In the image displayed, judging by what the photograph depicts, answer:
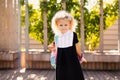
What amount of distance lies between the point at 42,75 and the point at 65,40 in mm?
2527

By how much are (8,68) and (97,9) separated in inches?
95.6

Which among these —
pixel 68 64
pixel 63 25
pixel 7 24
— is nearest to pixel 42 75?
pixel 7 24

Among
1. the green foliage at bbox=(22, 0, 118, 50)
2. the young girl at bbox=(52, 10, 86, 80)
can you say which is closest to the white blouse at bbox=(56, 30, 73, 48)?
the young girl at bbox=(52, 10, 86, 80)

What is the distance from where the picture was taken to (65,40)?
10.5 feet

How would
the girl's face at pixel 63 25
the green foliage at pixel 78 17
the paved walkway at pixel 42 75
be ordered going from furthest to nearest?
1. the green foliage at pixel 78 17
2. the paved walkway at pixel 42 75
3. the girl's face at pixel 63 25

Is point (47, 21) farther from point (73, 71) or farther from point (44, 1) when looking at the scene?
point (73, 71)

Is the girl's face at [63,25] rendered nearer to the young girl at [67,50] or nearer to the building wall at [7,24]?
the young girl at [67,50]

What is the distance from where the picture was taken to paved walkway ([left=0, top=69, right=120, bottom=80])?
5273mm

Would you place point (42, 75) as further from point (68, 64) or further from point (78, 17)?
point (68, 64)

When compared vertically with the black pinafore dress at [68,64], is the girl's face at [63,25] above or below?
above

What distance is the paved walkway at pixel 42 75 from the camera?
5.27 m

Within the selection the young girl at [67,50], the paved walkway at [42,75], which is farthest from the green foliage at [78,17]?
the young girl at [67,50]

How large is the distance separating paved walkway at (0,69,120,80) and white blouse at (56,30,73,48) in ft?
7.09

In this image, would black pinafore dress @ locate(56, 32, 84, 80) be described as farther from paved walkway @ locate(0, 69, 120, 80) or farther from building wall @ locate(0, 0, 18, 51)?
building wall @ locate(0, 0, 18, 51)
